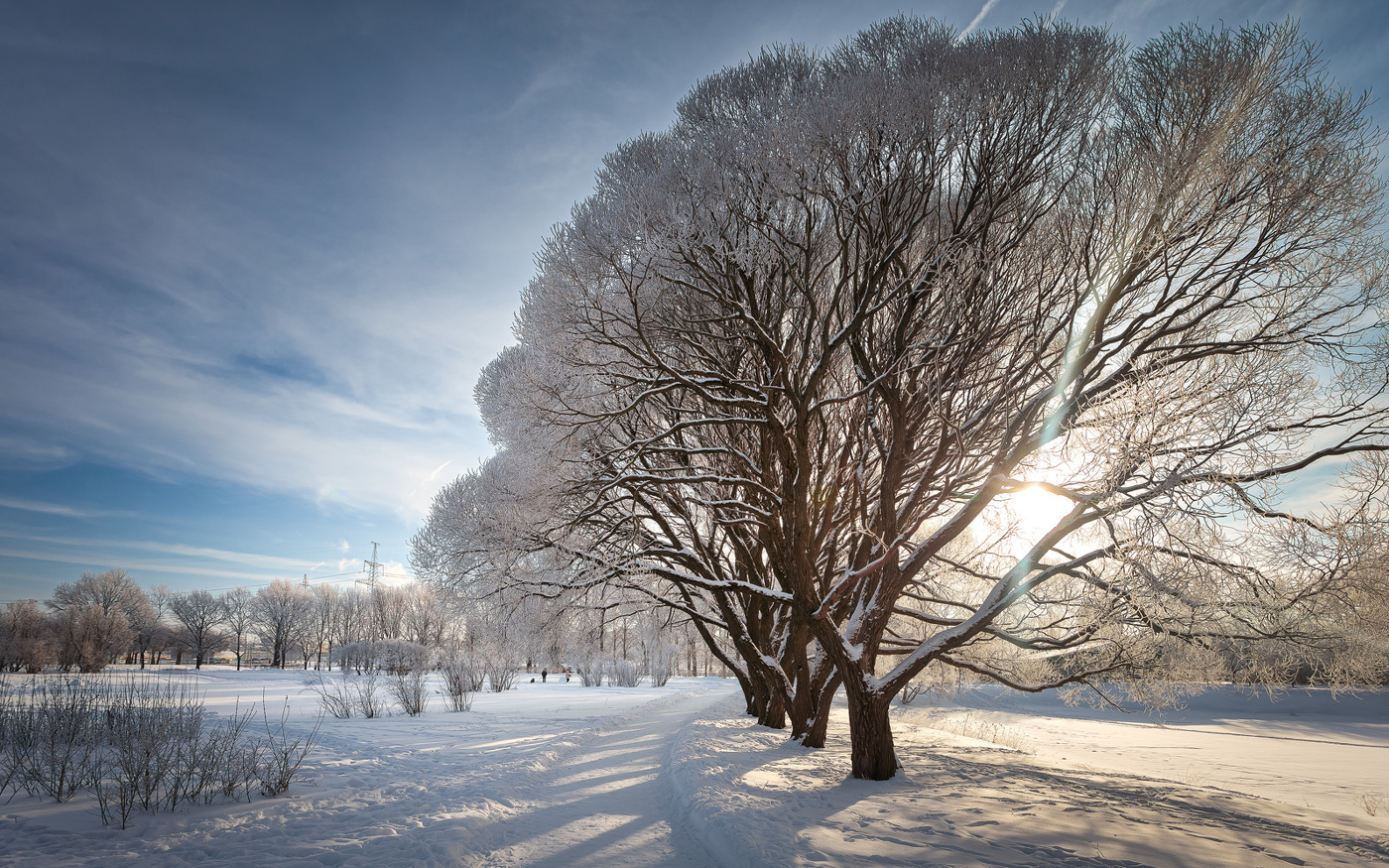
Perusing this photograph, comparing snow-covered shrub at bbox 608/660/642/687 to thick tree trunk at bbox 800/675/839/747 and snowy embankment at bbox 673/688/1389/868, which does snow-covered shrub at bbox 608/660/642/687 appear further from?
thick tree trunk at bbox 800/675/839/747

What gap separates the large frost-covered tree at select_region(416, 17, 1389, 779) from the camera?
5723 millimetres

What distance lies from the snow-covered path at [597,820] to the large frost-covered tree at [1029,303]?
2.87 m

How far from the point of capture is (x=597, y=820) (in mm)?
6027

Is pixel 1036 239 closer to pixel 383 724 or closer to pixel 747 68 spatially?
pixel 747 68

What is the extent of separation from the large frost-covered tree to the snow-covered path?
287 centimetres

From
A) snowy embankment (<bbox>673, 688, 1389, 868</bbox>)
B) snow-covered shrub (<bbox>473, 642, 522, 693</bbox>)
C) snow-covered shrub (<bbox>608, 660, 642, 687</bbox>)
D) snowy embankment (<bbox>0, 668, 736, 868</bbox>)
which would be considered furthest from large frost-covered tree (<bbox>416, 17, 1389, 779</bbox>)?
snow-covered shrub (<bbox>608, 660, 642, 687</bbox>)

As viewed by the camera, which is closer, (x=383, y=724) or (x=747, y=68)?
(x=747, y=68)

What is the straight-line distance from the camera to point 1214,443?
5449 mm

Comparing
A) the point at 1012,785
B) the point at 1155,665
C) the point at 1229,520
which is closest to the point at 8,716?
the point at 1012,785

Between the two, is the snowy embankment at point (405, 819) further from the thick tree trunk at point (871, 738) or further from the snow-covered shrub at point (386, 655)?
the snow-covered shrub at point (386, 655)

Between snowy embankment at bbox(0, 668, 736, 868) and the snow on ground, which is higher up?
snowy embankment at bbox(0, 668, 736, 868)

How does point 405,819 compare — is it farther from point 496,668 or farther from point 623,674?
point 623,674

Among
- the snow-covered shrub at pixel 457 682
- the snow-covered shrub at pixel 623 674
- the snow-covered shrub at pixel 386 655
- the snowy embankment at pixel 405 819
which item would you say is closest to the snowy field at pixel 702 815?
the snowy embankment at pixel 405 819

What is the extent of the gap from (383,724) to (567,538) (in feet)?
26.2
